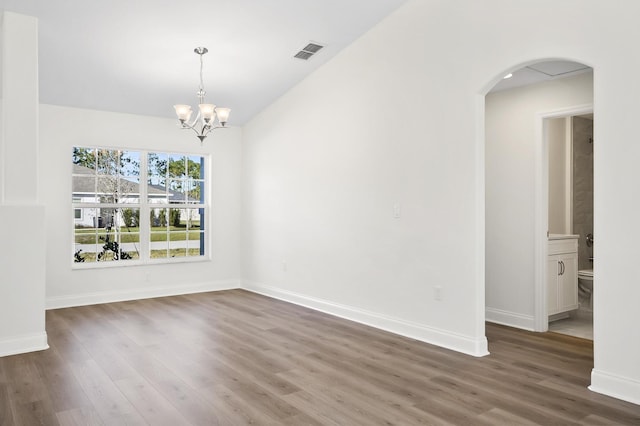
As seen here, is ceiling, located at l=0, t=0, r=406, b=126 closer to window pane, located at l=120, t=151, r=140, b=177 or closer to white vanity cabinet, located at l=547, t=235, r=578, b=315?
window pane, located at l=120, t=151, r=140, b=177

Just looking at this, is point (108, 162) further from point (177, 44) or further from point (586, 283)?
point (586, 283)

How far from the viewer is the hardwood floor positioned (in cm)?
282

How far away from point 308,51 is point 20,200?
3376mm

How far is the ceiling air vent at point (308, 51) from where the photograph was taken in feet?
17.5

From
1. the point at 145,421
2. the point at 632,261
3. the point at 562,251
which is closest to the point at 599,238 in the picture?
the point at 632,261

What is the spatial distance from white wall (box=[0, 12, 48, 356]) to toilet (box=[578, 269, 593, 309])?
240 inches

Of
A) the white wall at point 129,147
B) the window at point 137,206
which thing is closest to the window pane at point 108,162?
the window at point 137,206

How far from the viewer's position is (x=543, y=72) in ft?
14.9

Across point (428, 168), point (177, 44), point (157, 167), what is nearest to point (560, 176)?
point (428, 168)

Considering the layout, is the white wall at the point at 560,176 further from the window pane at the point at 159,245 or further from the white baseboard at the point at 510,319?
the window pane at the point at 159,245

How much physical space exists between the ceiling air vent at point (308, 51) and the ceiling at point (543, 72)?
2.09 metres

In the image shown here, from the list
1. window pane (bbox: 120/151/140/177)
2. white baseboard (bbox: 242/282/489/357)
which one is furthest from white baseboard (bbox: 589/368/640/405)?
window pane (bbox: 120/151/140/177)

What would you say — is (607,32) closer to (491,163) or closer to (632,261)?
(632,261)

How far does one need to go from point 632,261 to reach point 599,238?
9.5 inches
